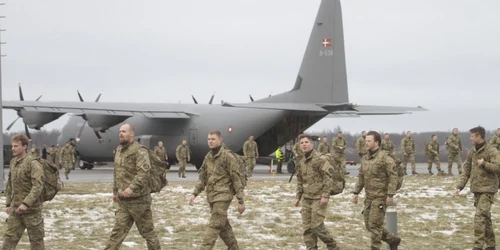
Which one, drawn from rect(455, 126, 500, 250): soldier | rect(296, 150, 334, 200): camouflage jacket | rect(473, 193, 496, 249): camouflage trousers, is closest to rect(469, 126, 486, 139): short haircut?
rect(455, 126, 500, 250): soldier

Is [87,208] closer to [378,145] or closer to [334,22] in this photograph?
[378,145]

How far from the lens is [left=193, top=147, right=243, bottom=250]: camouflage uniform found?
33.0 ft

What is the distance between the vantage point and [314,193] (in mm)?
10461

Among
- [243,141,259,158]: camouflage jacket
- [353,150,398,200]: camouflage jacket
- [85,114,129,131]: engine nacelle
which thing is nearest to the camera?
[353,150,398,200]: camouflage jacket

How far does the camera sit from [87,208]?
16125 mm

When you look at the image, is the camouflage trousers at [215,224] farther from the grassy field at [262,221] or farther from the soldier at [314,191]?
the grassy field at [262,221]

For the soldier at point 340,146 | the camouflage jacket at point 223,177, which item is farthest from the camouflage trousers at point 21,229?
the soldier at point 340,146

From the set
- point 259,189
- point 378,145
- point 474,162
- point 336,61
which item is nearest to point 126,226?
point 378,145

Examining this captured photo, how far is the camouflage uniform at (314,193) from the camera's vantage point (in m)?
10.3

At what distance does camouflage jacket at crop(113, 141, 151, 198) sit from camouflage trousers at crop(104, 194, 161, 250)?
13 cm

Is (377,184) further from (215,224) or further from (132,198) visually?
(132,198)

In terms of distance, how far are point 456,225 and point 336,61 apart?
18.7m

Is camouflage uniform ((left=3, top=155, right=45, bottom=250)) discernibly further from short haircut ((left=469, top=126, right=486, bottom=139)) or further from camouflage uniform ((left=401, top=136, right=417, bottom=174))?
camouflage uniform ((left=401, top=136, right=417, bottom=174))

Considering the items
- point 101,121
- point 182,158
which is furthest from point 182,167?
point 101,121
